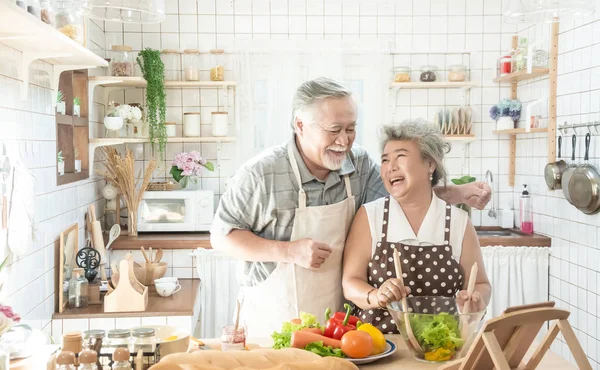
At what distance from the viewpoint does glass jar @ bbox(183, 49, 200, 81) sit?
4.83m

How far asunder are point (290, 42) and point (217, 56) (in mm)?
532

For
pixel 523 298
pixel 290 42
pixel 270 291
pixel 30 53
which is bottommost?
pixel 523 298

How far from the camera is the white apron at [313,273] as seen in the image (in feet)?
8.17

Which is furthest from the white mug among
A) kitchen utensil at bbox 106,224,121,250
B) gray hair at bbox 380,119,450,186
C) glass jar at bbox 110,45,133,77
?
gray hair at bbox 380,119,450,186

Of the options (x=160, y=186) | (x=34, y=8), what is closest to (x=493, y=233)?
(x=160, y=186)

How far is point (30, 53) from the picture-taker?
2.82 meters

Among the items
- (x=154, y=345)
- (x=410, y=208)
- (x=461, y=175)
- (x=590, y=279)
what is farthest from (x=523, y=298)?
(x=154, y=345)

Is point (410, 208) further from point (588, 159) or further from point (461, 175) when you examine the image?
point (461, 175)

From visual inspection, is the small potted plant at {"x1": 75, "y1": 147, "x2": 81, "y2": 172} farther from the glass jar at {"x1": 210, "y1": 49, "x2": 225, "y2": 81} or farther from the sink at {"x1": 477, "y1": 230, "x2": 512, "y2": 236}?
the sink at {"x1": 477, "y1": 230, "x2": 512, "y2": 236}

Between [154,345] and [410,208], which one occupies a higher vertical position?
[410,208]

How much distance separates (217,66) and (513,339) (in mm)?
3657

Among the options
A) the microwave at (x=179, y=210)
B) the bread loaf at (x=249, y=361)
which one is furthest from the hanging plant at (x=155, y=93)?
the bread loaf at (x=249, y=361)

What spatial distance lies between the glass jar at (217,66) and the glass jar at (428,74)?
1409 mm

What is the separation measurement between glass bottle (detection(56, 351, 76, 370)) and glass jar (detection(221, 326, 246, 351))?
41 cm
